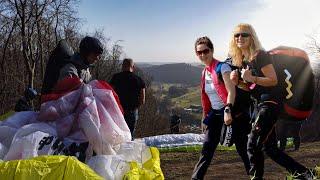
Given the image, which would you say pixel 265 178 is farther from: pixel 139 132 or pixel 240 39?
pixel 139 132

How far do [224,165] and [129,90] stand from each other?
1787 mm

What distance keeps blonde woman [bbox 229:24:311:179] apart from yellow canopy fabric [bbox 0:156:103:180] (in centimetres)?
172

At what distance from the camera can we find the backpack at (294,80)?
3.67m

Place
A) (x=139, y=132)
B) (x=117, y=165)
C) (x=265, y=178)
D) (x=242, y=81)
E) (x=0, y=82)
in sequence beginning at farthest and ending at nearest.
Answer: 1. (x=139, y=132)
2. (x=0, y=82)
3. (x=265, y=178)
4. (x=242, y=81)
5. (x=117, y=165)

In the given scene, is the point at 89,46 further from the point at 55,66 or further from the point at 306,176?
the point at 306,176

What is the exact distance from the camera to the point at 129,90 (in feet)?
21.8

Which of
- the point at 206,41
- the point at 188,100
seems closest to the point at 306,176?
the point at 206,41

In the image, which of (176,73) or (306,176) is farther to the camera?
(176,73)

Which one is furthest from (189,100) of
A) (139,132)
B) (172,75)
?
(139,132)

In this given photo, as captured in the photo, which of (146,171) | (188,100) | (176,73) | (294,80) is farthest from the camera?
(176,73)

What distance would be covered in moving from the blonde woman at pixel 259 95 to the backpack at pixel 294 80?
6 centimetres

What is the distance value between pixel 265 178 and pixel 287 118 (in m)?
1.82

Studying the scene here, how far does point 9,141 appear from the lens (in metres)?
3.31

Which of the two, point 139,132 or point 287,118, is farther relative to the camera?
point 139,132
